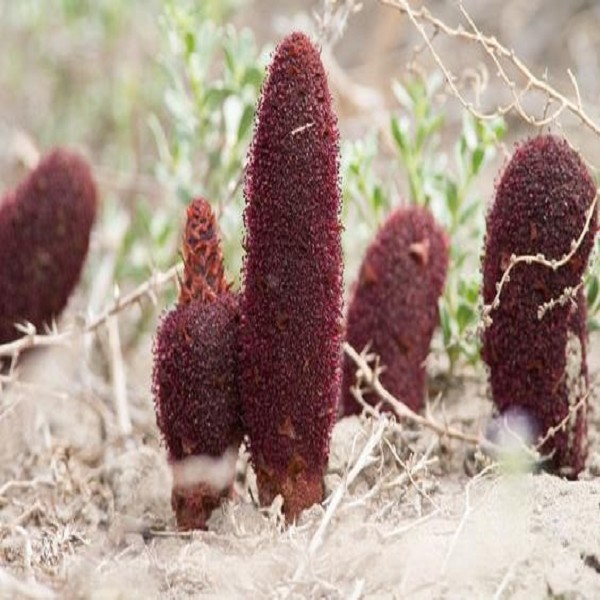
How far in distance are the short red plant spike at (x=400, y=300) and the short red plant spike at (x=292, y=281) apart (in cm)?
41

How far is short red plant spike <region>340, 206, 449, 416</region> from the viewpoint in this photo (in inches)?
103

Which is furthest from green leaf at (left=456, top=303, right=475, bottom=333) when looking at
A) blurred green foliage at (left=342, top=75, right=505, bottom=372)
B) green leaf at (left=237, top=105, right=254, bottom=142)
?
green leaf at (left=237, top=105, right=254, bottom=142)

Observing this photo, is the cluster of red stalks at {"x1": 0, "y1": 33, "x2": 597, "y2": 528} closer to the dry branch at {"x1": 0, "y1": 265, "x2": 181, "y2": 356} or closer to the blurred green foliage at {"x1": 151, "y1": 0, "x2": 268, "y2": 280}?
the dry branch at {"x1": 0, "y1": 265, "x2": 181, "y2": 356}

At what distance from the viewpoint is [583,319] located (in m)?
2.36

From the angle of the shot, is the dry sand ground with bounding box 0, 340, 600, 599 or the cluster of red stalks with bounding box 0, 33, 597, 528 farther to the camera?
the cluster of red stalks with bounding box 0, 33, 597, 528

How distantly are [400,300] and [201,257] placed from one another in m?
0.53

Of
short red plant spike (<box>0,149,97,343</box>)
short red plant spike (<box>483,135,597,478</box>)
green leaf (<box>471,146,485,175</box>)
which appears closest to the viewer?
short red plant spike (<box>483,135,597,478</box>)

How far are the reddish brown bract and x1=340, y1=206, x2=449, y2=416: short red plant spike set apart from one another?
0.46 m

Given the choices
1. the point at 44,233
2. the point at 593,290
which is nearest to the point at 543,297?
the point at 593,290

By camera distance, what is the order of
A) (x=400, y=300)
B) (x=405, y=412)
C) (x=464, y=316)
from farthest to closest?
(x=464, y=316) < (x=400, y=300) < (x=405, y=412)

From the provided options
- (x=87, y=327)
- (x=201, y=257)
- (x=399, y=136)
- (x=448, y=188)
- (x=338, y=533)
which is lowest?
(x=338, y=533)

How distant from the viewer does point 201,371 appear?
7.16 ft

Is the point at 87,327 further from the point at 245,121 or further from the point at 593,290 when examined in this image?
the point at 593,290

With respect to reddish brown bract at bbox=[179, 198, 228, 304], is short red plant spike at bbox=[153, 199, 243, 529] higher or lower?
lower
